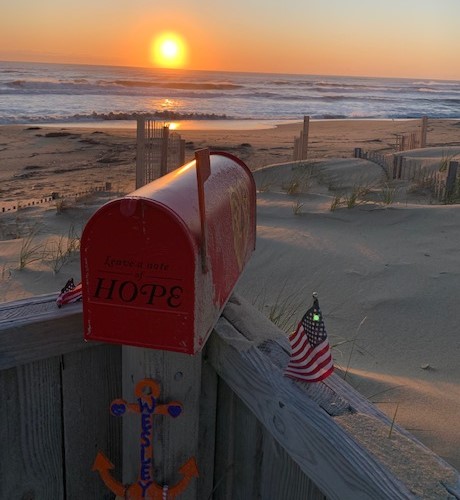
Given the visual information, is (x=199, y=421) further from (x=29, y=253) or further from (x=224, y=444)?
(x=29, y=253)

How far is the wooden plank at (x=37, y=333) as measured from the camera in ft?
5.37

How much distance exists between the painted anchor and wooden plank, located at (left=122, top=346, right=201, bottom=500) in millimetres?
25

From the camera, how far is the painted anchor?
60.9 inches

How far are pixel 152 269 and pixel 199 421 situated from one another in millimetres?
624

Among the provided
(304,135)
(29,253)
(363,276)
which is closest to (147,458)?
(363,276)

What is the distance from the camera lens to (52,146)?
733 inches

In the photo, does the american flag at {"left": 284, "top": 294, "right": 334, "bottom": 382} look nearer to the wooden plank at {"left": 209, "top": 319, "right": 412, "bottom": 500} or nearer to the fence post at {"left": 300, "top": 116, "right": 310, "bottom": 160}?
the wooden plank at {"left": 209, "top": 319, "right": 412, "bottom": 500}

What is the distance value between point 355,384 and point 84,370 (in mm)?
1506

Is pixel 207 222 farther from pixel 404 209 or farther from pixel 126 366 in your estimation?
pixel 404 209

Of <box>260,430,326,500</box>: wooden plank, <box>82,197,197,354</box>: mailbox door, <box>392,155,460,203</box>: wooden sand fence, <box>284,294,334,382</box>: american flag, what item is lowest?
<box>392,155,460,203</box>: wooden sand fence

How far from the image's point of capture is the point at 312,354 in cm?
148

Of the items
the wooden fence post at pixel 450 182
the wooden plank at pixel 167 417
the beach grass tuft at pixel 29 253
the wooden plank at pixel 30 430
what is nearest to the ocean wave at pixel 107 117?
the wooden fence post at pixel 450 182

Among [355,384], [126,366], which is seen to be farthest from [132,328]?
[355,384]

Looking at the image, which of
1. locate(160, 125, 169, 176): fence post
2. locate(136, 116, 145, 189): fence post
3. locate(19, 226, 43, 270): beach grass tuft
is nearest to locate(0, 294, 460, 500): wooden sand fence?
locate(19, 226, 43, 270): beach grass tuft
